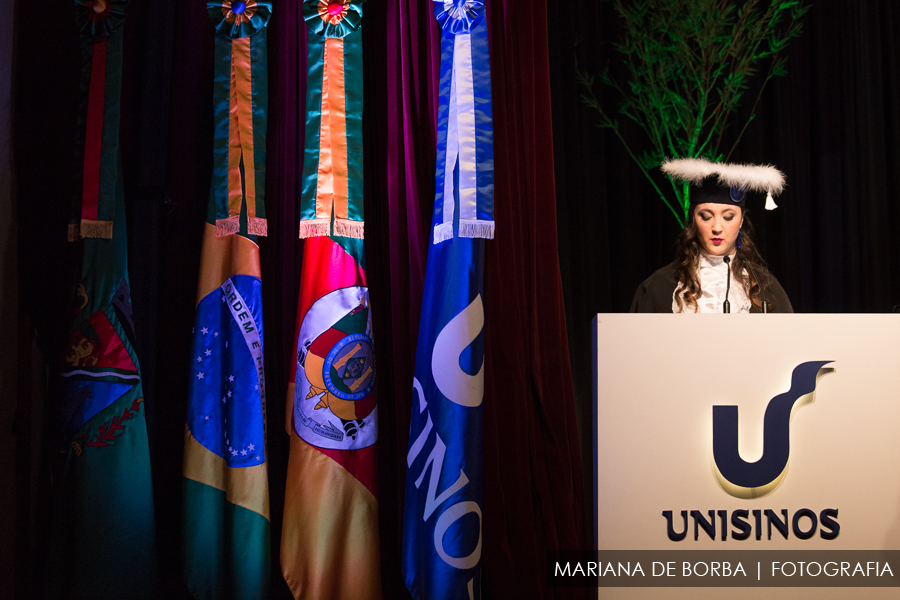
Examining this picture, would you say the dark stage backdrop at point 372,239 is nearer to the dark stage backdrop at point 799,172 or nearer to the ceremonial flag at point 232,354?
the ceremonial flag at point 232,354

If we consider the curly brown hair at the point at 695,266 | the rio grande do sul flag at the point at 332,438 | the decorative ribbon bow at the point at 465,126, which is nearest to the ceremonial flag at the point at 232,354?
the rio grande do sul flag at the point at 332,438

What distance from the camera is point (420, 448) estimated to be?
187 centimetres

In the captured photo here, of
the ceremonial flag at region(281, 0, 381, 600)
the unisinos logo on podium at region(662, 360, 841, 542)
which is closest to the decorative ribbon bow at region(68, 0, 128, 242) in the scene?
the ceremonial flag at region(281, 0, 381, 600)

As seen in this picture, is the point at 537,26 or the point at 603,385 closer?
the point at 603,385

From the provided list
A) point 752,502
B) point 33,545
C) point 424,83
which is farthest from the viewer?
point 424,83

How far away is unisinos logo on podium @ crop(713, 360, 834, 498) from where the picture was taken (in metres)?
1.44

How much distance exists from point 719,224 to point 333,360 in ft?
4.22

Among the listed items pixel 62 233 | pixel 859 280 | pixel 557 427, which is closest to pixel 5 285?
pixel 62 233

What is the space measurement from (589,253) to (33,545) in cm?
200

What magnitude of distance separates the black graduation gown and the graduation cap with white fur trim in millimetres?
258

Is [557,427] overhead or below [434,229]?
below

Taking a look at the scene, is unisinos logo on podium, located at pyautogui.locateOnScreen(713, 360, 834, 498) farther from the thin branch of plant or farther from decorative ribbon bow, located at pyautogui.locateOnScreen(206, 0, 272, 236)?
decorative ribbon bow, located at pyautogui.locateOnScreen(206, 0, 272, 236)

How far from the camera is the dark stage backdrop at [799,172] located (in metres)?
2.54

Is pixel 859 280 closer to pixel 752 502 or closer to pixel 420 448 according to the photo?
pixel 752 502
